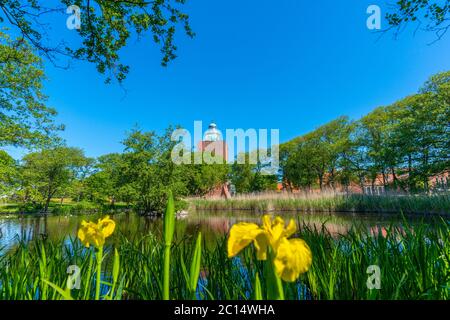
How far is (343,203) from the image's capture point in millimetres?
14781

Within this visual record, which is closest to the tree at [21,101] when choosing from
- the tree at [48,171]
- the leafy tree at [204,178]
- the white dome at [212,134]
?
the tree at [48,171]

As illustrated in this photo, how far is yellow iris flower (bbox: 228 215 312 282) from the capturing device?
0.58 m

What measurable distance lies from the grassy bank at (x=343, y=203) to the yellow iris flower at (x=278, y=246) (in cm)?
1218

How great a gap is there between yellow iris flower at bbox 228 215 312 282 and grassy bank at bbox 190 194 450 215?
12183 mm

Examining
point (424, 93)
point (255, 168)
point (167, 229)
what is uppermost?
point (424, 93)

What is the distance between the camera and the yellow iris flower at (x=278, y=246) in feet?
1.92

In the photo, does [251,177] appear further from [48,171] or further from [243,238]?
[243,238]

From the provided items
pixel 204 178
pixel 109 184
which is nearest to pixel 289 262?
pixel 109 184

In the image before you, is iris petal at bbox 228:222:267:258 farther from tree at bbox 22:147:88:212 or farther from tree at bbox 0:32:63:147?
tree at bbox 22:147:88:212

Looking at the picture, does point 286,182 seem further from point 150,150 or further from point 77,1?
point 77,1

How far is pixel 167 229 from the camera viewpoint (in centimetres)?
78
